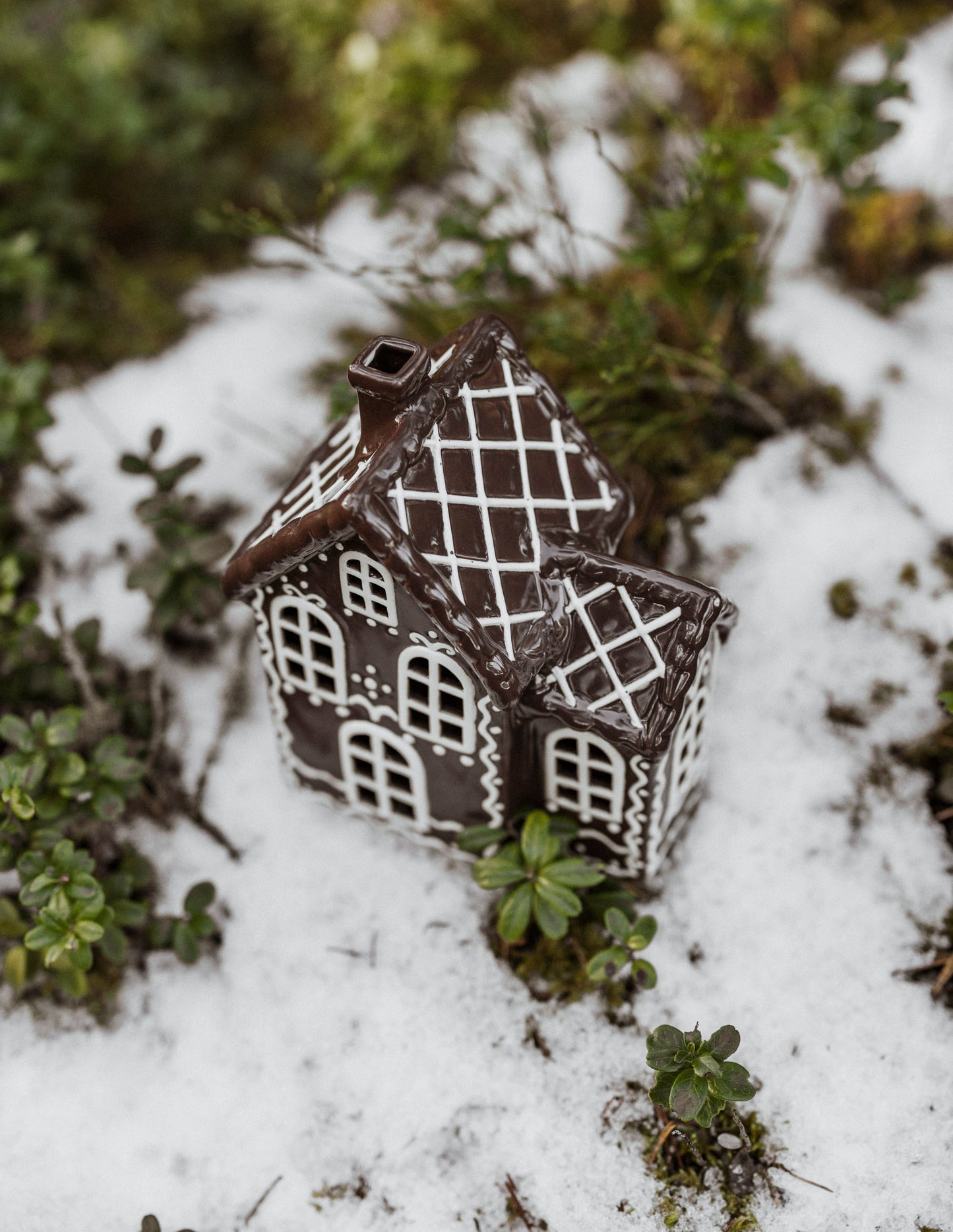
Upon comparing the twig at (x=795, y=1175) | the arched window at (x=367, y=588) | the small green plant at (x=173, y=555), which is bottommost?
the twig at (x=795, y=1175)

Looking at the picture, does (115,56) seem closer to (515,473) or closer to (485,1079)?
(515,473)

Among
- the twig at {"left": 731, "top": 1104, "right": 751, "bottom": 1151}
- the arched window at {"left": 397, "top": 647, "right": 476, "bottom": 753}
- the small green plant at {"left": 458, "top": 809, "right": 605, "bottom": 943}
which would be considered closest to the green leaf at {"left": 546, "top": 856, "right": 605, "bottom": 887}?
the small green plant at {"left": 458, "top": 809, "right": 605, "bottom": 943}

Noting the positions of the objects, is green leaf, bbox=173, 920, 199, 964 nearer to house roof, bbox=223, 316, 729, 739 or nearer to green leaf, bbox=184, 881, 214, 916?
green leaf, bbox=184, 881, 214, 916

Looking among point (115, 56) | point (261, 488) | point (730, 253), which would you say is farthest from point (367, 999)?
point (115, 56)

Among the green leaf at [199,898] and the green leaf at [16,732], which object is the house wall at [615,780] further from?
the green leaf at [16,732]

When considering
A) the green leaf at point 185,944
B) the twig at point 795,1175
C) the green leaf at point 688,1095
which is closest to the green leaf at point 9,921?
the green leaf at point 185,944

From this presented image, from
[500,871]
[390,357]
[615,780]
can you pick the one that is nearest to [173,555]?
[390,357]

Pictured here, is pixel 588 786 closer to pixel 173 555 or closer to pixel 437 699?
pixel 437 699
